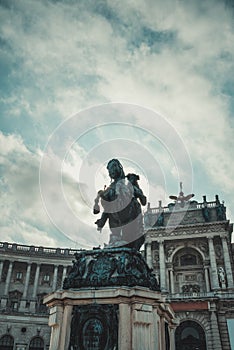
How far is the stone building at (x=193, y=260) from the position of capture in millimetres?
35469

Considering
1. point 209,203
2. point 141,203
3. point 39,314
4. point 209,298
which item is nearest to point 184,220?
point 209,203

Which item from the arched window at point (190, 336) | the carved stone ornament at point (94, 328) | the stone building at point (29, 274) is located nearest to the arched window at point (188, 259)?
the arched window at point (190, 336)

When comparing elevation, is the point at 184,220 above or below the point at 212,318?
above

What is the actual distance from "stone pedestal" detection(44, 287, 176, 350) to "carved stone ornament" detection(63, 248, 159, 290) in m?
0.28

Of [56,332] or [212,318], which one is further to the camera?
[212,318]

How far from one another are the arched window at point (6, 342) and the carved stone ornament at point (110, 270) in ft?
120

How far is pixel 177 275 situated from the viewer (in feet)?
145

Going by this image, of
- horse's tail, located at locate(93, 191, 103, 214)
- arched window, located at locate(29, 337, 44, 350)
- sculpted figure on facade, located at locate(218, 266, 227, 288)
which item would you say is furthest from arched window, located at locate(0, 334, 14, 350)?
horse's tail, located at locate(93, 191, 103, 214)

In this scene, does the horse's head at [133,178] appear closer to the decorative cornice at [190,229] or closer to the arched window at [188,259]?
the decorative cornice at [190,229]

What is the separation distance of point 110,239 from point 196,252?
39013 millimetres

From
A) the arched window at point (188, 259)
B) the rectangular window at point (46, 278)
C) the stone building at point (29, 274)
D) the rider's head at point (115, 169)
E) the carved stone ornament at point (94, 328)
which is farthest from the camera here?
the rectangular window at point (46, 278)

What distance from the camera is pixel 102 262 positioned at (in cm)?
754

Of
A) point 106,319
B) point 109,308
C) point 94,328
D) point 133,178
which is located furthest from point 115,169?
point 94,328

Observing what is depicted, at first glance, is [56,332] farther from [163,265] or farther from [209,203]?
[209,203]
